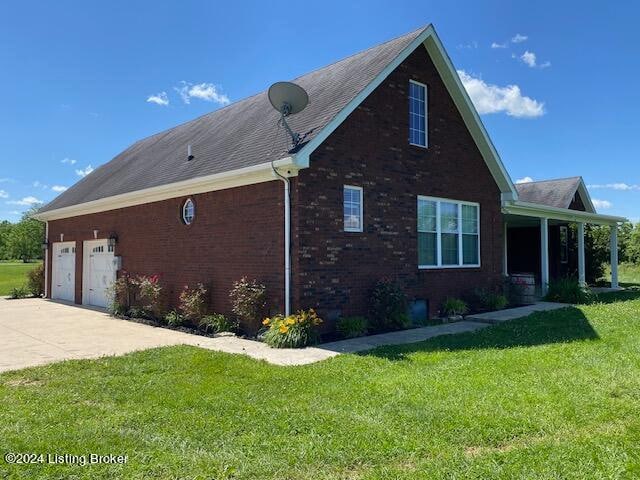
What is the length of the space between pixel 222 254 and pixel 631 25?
13.4 meters

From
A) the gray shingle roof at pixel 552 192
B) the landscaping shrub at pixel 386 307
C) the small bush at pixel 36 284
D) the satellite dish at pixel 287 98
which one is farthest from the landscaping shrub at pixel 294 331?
the gray shingle roof at pixel 552 192

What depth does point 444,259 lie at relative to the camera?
44.5 ft

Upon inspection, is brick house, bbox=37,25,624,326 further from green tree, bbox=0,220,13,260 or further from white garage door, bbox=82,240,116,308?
green tree, bbox=0,220,13,260

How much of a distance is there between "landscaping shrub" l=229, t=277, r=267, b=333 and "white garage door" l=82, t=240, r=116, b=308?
24.5 ft

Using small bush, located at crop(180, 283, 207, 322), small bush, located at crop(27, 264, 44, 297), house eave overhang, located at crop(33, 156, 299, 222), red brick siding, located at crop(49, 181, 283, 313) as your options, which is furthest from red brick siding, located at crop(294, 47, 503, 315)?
small bush, located at crop(27, 264, 44, 297)

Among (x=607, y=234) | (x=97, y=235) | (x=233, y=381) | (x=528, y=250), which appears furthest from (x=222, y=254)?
(x=607, y=234)

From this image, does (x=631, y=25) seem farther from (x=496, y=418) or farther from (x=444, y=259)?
(x=496, y=418)

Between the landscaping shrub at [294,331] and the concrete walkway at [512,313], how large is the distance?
15.8 ft

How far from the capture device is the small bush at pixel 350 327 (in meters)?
10.2

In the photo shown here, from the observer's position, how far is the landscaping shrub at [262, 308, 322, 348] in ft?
30.2

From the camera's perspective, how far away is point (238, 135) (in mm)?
13641

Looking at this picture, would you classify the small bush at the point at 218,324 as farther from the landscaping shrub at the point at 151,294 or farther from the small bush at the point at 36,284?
the small bush at the point at 36,284

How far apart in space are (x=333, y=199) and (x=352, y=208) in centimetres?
70

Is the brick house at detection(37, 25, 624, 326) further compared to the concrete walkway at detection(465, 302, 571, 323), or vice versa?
the concrete walkway at detection(465, 302, 571, 323)
